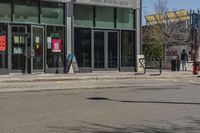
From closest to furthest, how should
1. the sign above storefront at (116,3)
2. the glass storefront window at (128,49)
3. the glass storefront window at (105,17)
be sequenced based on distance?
the sign above storefront at (116,3) < the glass storefront window at (105,17) < the glass storefront window at (128,49)

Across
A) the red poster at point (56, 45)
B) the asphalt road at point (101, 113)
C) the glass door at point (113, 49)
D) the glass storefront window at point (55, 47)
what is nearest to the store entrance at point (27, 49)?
the glass storefront window at point (55, 47)

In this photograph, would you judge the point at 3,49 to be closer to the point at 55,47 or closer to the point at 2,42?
the point at 2,42

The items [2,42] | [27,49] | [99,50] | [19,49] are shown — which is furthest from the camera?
[99,50]

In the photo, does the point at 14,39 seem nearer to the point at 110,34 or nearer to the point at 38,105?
the point at 110,34

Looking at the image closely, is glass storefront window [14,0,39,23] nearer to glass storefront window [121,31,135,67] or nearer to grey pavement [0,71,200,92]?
grey pavement [0,71,200,92]

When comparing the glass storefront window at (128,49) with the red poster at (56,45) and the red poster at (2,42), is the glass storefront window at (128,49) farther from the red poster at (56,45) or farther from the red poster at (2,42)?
the red poster at (2,42)

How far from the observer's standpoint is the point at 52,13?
29.3 metres

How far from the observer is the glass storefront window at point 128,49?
107ft

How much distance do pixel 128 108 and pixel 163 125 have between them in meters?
3.03

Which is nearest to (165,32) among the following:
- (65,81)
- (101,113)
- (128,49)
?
(128,49)

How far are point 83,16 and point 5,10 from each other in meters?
5.31

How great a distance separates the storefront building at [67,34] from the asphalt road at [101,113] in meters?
10.4

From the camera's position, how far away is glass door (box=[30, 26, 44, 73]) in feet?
93.1

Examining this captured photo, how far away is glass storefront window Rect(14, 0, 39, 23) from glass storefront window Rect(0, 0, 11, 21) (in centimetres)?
39
